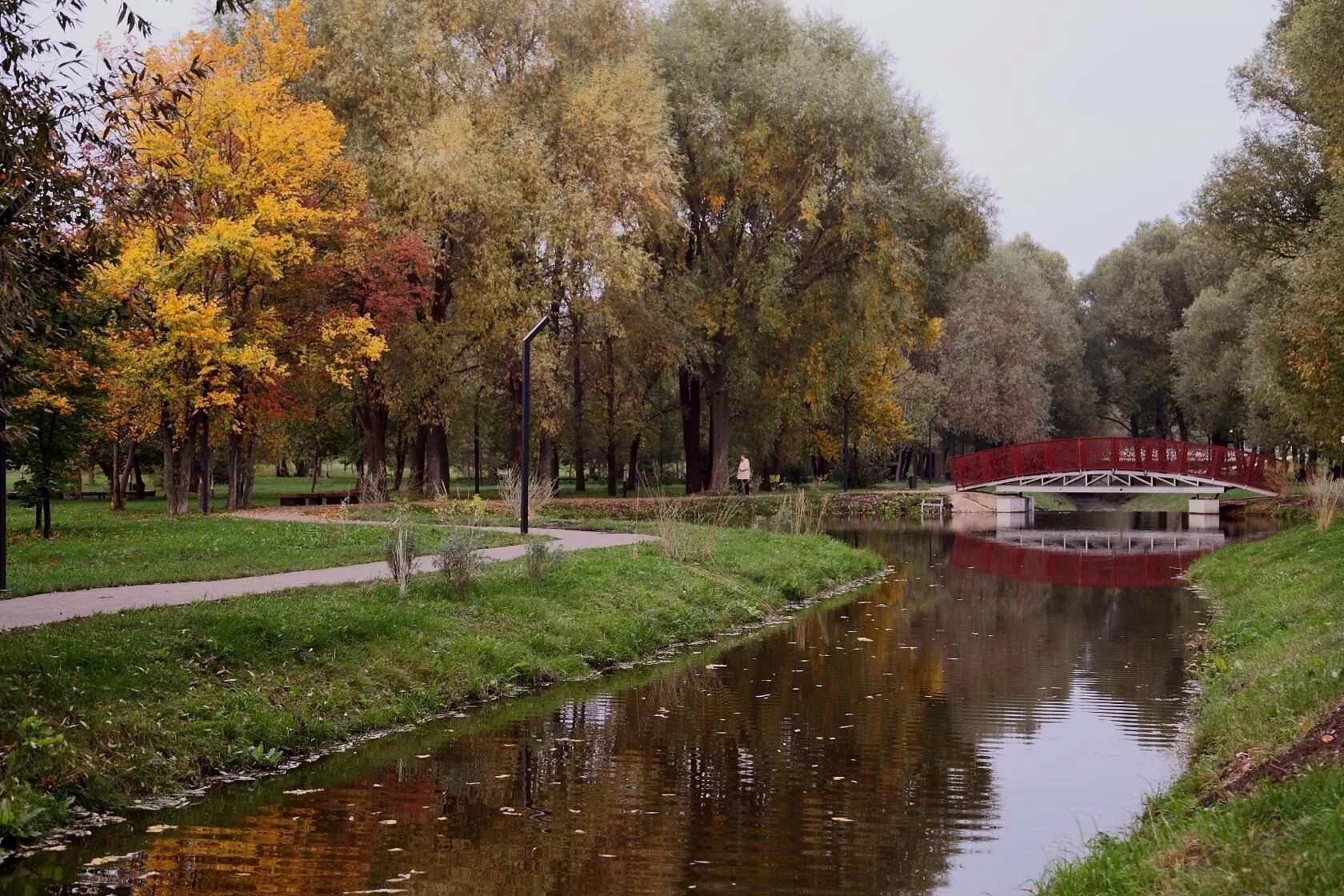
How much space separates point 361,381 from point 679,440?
72.1 feet

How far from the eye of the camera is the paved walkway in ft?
41.1

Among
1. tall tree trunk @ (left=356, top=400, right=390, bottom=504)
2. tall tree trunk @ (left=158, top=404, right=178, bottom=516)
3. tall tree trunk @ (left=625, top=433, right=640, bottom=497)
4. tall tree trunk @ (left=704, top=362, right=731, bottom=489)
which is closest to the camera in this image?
tall tree trunk @ (left=158, top=404, right=178, bottom=516)

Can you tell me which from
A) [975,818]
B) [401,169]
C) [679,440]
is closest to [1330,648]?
[975,818]

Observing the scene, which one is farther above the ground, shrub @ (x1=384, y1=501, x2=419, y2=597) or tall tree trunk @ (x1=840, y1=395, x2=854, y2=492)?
tall tree trunk @ (x1=840, y1=395, x2=854, y2=492)

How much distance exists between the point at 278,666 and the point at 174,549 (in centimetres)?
912

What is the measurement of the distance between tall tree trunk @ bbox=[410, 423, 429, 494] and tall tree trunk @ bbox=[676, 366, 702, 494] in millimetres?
8465

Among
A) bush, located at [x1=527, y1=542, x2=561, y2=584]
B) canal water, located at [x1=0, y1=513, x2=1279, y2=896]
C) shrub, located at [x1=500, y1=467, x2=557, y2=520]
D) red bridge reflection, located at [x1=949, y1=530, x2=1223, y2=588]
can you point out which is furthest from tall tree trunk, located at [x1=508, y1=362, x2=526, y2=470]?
canal water, located at [x1=0, y1=513, x2=1279, y2=896]

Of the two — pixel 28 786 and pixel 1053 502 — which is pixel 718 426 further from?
pixel 28 786

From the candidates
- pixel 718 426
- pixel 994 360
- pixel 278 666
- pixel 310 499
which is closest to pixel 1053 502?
pixel 994 360

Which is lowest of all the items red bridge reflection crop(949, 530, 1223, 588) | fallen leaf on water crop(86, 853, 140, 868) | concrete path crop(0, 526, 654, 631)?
fallen leaf on water crop(86, 853, 140, 868)

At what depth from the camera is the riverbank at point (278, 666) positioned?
8781 mm

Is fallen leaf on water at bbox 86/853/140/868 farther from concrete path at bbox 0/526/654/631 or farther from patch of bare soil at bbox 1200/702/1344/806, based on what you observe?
patch of bare soil at bbox 1200/702/1344/806

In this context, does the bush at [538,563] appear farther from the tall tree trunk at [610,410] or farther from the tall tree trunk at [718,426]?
the tall tree trunk at [610,410]

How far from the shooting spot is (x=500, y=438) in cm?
5341
